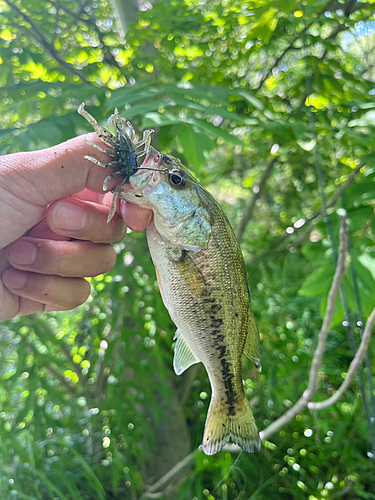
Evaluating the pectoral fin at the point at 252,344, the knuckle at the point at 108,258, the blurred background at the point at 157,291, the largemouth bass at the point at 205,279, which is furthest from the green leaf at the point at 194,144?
the pectoral fin at the point at 252,344

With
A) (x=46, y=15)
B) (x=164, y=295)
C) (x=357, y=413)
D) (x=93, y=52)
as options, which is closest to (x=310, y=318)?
(x=357, y=413)

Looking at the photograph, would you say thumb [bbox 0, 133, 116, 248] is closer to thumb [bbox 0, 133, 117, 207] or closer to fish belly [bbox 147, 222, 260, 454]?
thumb [bbox 0, 133, 117, 207]

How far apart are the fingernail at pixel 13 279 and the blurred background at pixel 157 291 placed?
491mm

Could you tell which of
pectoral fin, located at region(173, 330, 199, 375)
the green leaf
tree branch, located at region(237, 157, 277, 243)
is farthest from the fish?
tree branch, located at region(237, 157, 277, 243)

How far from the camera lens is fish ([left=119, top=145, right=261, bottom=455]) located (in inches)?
39.8

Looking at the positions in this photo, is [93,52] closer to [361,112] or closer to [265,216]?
[361,112]

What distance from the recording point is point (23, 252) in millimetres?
1211

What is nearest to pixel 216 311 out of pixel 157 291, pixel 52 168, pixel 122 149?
pixel 122 149

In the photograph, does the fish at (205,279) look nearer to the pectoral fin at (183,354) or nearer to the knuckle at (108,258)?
the pectoral fin at (183,354)

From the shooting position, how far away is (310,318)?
304 centimetres

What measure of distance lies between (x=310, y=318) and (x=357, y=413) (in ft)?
2.68

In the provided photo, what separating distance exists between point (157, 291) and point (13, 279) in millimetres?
1041

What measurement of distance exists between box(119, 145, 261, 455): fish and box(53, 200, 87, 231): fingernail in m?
0.25

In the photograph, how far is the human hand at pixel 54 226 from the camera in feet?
3.24
